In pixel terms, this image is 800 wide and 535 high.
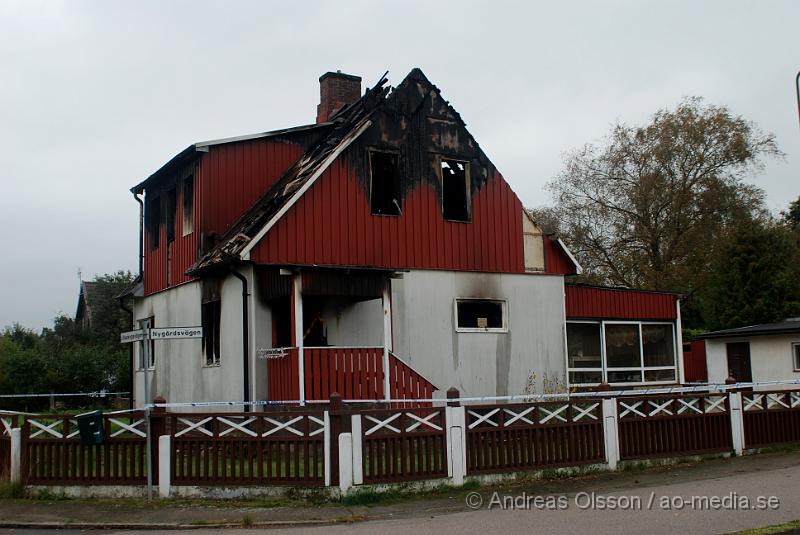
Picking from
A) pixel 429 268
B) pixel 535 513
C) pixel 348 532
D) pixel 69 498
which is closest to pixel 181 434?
pixel 69 498

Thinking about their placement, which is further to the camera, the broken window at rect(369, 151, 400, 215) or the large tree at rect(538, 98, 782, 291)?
the large tree at rect(538, 98, 782, 291)

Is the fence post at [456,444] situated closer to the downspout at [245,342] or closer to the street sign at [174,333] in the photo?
the street sign at [174,333]

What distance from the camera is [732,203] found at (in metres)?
42.5

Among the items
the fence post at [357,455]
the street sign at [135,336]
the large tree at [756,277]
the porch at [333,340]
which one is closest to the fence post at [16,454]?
the street sign at [135,336]

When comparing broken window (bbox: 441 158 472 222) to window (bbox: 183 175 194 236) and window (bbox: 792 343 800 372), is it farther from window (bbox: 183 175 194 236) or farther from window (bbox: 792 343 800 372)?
window (bbox: 792 343 800 372)

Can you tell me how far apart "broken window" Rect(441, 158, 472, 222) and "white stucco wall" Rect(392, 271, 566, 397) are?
1418 mm

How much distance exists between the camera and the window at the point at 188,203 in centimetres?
1956

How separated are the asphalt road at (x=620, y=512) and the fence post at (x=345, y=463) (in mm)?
1031

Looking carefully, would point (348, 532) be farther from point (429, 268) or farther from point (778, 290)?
point (778, 290)

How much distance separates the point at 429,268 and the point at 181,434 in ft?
26.0

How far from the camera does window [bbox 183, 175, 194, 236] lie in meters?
19.6

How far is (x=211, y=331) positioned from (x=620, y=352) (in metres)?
11.0

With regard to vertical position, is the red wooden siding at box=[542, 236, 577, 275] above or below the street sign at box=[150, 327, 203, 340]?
→ above

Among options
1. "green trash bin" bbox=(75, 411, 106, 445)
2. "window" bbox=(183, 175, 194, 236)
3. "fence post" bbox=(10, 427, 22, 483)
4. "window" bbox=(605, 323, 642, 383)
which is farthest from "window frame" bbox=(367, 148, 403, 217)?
"fence post" bbox=(10, 427, 22, 483)
